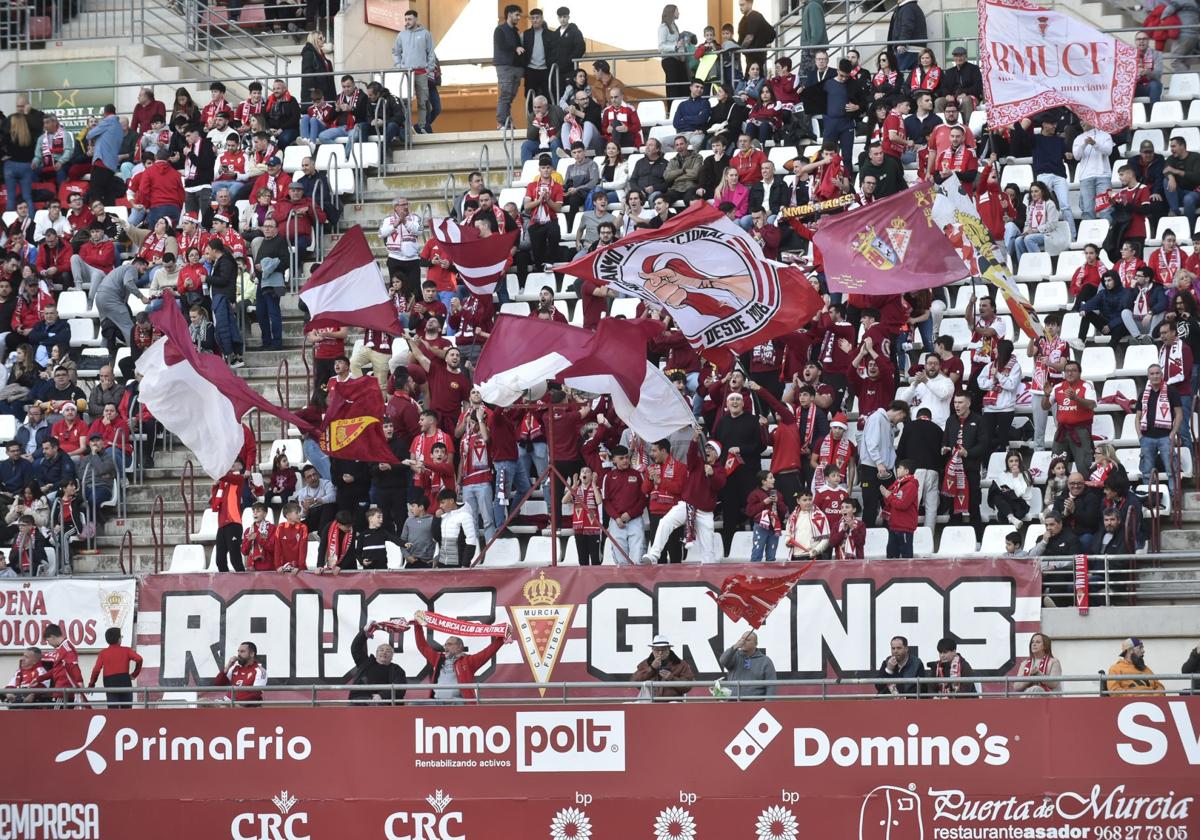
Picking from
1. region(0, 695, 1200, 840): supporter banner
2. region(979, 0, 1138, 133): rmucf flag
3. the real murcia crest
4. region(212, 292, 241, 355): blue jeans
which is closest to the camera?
region(0, 695, 1200, 840): supporter banner

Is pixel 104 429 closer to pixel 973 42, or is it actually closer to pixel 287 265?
pixel 287 265

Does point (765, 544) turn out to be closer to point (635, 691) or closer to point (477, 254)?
point (635, 691)

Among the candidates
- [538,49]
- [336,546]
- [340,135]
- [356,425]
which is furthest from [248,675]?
[538,49]

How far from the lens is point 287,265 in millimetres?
29500

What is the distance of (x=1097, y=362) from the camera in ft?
85.3

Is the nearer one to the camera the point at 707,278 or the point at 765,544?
the point at 765,544

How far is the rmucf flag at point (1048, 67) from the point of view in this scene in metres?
27.2

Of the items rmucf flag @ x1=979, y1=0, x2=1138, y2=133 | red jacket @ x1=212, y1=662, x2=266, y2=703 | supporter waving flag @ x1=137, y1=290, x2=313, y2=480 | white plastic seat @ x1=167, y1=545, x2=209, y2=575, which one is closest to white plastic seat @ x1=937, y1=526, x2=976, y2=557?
rmucf flag @ x1=979, y1=0, x2=1138, y2=133

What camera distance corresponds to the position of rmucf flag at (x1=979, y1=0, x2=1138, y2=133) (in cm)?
2723

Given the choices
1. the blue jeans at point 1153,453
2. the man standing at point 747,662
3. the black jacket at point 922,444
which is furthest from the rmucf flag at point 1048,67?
the man standing at point 747,662

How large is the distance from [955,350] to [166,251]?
10.5 meters

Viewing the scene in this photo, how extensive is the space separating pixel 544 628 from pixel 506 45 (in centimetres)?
1307

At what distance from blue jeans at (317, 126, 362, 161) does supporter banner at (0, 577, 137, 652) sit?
9891 mm

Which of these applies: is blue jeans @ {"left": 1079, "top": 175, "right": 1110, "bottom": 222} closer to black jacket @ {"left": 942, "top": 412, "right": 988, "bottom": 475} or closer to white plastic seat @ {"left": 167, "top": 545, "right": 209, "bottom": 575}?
black jacket @ {"left": 942, "top": 412, "right": 988, "bottom": 475}
